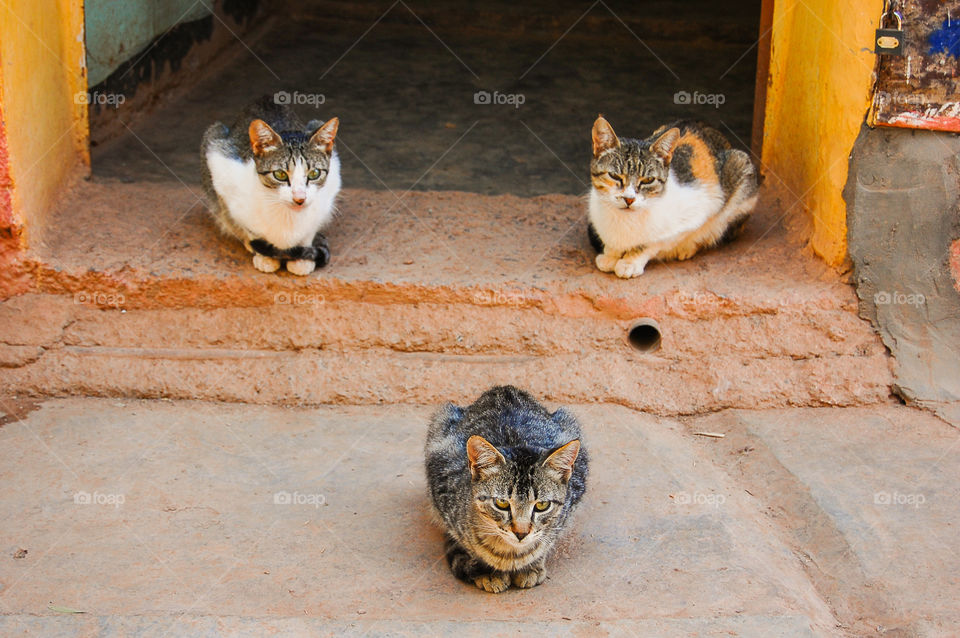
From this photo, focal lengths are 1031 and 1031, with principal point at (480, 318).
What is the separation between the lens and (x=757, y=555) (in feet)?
13.7

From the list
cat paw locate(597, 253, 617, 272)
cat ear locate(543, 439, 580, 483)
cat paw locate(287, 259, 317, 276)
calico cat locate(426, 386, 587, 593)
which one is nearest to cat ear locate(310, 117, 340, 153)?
cat paw locate(287, 259, 317, 276)

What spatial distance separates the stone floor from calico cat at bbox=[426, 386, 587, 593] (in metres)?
0.12

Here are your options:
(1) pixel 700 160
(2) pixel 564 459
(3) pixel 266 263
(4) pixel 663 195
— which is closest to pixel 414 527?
(2) pixel 564 459

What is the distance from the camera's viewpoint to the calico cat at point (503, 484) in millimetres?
3717

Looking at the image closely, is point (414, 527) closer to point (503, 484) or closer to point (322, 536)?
point (322, 536)

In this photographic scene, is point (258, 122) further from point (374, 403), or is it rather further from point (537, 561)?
point (537, 561)

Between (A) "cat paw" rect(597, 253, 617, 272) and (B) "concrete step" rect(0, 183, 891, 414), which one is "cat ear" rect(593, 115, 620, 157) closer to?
(A) "cat paw" rect(597, 253, 617, 272)

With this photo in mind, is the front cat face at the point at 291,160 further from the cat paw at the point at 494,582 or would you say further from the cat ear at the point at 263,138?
the cat paw at the point at 494,582

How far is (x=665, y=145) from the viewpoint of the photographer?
5.50m

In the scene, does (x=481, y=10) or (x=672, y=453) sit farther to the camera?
(x=481, y=10)

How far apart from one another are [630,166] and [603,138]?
22cm

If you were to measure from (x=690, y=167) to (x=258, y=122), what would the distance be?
2387 millimetres

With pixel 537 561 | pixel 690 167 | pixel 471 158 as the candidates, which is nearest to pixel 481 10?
pixel 471 158

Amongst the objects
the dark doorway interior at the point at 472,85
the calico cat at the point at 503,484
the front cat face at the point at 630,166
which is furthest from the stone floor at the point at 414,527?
the dark doorway interior at the point at 472,85
